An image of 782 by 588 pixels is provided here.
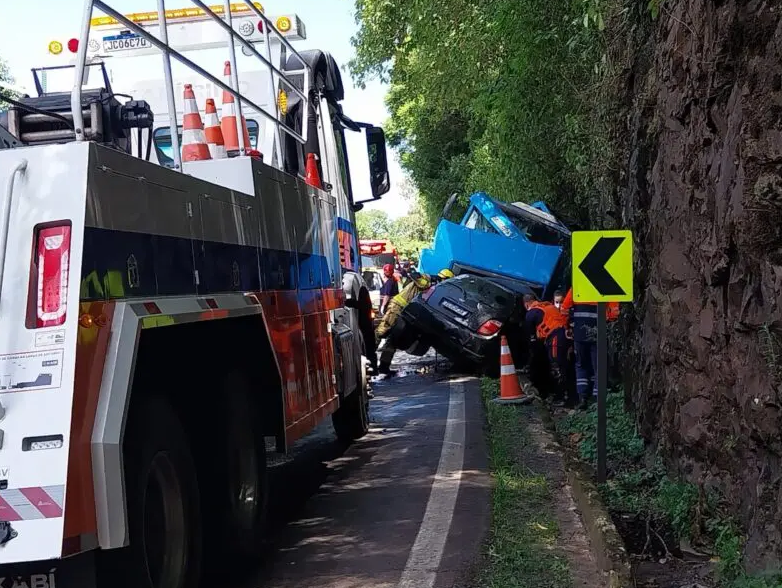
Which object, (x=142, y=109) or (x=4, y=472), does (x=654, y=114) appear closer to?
(x=142, y=109)


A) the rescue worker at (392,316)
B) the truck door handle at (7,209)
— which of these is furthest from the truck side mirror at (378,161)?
the truck door handle at (7,209)

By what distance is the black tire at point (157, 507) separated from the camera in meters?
3.40

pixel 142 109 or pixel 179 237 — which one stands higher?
pixel 142 109

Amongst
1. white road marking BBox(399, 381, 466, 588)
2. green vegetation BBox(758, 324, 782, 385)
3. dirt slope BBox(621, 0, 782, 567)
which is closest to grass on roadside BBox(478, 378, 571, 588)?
white road marking BBox(399, 381, 466, 588)

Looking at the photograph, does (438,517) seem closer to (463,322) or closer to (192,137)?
(192,137)

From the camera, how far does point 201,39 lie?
7.98m

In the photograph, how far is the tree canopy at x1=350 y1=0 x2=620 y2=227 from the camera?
11.6m

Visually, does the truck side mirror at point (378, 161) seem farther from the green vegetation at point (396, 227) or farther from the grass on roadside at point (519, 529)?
the green vegetation at point (396, 227)

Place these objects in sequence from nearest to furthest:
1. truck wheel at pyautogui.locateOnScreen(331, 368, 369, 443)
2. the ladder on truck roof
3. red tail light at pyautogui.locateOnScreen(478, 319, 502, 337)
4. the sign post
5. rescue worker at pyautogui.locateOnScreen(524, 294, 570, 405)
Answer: the ladder on truck roof → the sign post → truck wheel at pyautogui.locateOnScreen(331, 368, 369, 443) → rescue worker at pyautogui.locateOnScreen(524, 294, 570, 405) → red tail light at pyautogui.locateOnScreen(478, 319, 502, 337)

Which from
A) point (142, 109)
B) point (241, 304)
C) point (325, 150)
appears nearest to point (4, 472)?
point (241, 304)

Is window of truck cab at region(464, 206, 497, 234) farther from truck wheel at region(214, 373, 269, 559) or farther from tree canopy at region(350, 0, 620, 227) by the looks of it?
truck wheel at region(214, 373, 269, 559)

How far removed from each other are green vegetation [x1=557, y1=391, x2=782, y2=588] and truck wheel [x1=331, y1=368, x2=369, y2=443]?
211cm

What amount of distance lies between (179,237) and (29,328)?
0.98 meters

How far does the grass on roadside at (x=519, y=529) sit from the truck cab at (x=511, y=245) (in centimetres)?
765
